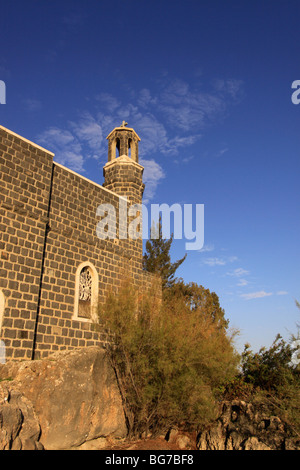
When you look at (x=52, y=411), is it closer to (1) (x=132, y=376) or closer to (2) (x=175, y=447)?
(1) (x=132, y=376)

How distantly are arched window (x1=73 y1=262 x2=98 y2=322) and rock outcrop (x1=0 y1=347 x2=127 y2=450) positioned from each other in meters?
1.39

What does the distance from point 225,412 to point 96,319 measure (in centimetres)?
478

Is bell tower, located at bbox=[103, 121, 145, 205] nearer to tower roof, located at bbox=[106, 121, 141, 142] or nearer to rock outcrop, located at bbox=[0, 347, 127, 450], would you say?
tower roof, located at bbox=[106, 121, 141, 142]

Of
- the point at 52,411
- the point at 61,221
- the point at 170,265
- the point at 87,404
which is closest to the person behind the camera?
the point at 52,411

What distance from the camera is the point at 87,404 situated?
28.0 feet

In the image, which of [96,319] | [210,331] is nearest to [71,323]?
[96,319]

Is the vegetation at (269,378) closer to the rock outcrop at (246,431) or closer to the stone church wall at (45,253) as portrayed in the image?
the rock outcrop at (246,431)

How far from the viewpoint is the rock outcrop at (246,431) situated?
9.26m

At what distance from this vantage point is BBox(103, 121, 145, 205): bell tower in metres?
14.3

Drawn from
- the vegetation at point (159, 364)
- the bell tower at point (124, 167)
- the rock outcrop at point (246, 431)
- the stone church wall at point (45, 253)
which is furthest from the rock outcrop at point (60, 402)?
the bell tower at point (124, 167)

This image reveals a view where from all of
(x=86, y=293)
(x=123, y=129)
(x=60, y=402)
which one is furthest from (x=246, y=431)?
(x=123, y=129)

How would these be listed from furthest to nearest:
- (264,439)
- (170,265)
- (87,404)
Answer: (170,265), (264,439), (87,404)

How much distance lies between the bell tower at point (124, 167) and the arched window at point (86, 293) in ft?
12.1

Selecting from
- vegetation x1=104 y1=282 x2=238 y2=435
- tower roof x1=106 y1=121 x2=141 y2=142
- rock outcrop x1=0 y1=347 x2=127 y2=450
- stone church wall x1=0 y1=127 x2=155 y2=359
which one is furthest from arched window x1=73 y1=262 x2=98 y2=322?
tower roof x1=106 y1=121 x2=141 y2=142
